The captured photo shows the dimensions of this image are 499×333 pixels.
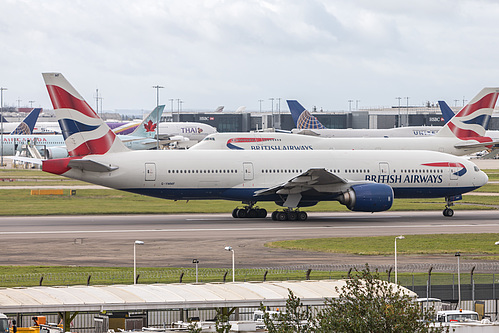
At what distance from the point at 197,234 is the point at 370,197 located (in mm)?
11248

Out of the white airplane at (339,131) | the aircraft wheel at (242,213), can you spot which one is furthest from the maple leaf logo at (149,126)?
the aircraft wheel at (242,213)

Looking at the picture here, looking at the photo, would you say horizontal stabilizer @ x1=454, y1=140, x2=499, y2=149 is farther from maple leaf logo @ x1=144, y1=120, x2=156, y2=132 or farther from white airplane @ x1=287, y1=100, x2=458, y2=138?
maple leaf logo @ x1=144, y1=120, x2=156, y2=132

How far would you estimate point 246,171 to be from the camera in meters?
48.4

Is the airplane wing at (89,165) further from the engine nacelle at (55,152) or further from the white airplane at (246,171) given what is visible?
the engine nacelle at (55,152)

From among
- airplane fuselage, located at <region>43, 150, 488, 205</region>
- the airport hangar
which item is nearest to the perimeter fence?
the airport hangar

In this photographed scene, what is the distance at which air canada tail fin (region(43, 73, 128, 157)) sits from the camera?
4600 cm

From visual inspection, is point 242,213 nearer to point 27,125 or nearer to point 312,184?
point 312,184

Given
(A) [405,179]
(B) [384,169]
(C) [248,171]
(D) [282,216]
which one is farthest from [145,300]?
(A) [405,179]

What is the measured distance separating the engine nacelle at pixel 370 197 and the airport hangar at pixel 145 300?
84.0ft

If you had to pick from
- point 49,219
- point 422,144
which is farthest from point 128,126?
point 49,219

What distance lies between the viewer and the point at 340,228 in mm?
45500

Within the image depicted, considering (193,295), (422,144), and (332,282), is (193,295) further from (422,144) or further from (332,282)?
(422,144)

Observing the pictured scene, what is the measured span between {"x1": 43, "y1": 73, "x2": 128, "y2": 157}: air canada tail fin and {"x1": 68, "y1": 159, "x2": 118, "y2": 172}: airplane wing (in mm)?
1272

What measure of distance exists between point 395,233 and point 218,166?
11.6 metres
